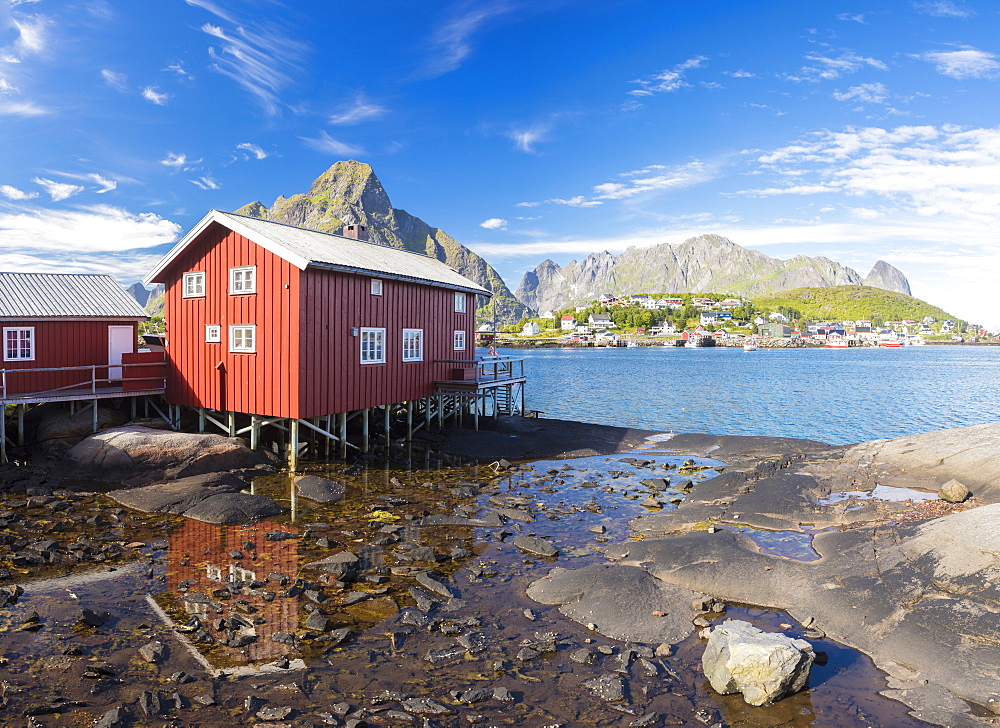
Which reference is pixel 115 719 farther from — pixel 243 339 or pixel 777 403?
pixel 777 403

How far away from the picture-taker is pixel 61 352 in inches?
916

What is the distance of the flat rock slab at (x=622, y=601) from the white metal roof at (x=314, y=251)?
13.2 metres

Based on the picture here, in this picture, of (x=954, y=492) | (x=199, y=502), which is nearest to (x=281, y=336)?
(x=199, y=502)

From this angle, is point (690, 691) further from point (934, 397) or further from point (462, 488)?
point (934, 397)

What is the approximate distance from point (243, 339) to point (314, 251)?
410 cm

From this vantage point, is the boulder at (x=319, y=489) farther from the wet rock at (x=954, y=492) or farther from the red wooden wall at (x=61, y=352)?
the wet rock at (x=954, y=492)

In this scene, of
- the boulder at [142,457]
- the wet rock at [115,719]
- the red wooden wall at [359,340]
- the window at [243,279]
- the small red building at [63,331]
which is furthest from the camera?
the small red building at [63,331]

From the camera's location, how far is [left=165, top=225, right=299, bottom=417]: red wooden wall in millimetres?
19922

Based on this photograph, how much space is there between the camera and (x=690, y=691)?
800cm

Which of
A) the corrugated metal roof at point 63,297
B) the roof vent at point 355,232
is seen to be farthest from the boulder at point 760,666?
the roof vent at point 355,232

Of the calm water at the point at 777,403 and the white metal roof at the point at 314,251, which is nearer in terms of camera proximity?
the white metal roof at the point at 314,251

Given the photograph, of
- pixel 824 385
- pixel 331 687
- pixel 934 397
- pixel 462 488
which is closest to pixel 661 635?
pixel 331 687

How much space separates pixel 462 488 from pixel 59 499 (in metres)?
11.4

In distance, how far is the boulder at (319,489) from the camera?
17.4m
